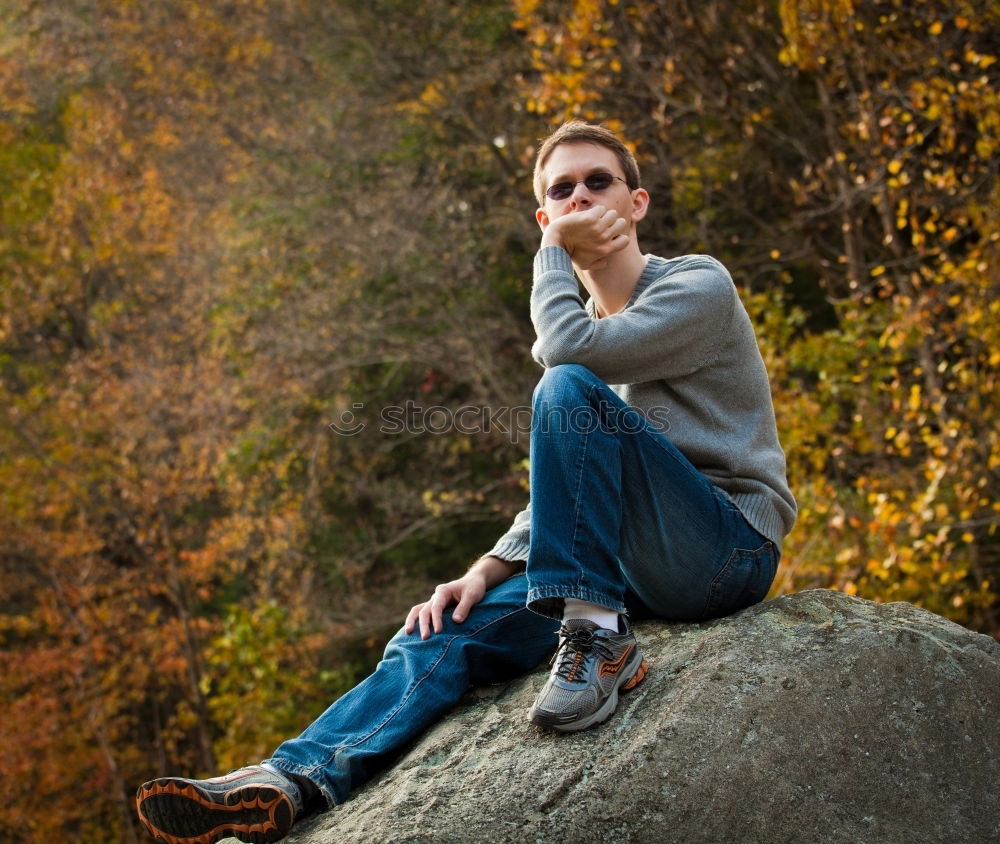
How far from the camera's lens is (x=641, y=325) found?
261cm

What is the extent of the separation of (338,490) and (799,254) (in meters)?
4.84

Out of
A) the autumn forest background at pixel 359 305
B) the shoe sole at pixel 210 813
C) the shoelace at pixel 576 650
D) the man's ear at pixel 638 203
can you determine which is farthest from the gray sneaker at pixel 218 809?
the autumn forest background at pixel 359 305

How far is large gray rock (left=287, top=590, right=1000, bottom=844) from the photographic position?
226cm

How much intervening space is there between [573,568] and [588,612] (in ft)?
0.38

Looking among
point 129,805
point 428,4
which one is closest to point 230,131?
point 428,4

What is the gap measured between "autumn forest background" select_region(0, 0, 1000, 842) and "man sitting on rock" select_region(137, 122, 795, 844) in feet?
9.11

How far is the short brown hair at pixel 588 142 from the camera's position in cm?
292

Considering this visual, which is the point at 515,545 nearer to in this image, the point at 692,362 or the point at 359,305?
the point at 692,362

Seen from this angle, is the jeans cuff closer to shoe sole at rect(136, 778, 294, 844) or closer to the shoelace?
the shoelace

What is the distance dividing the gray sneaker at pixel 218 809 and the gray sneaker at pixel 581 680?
2.01ft

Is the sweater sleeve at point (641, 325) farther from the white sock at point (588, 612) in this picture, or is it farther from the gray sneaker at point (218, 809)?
the gray sneaker at point (218, 809)

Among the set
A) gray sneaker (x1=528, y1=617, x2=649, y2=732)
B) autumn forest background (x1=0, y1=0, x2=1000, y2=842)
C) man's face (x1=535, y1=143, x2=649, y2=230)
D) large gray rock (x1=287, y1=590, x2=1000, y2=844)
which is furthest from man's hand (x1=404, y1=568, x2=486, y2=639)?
autumn forest background (x1=0, y1=0, x2=1000, y2=842)
